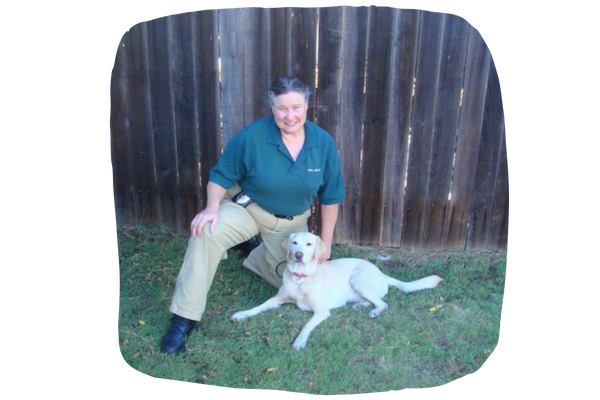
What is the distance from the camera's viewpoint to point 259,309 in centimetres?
423

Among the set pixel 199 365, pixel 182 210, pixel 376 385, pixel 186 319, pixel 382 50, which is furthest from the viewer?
pixel 182 210

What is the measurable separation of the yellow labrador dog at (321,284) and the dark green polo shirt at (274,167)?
371mm

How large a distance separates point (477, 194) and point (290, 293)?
218 cm

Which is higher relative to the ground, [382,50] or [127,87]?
[382,50]

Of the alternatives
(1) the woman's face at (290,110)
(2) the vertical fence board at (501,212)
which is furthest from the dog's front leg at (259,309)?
(2) the vertical fence board at (501,212)

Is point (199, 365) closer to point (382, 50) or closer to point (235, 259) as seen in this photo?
point (235, 259)

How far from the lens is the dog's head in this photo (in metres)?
3.99

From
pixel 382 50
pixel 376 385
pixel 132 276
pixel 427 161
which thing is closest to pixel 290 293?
pixel 376 385

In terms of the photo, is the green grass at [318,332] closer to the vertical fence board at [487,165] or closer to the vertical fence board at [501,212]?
the vertical fence board at [501,212]

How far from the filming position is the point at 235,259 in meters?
5.07

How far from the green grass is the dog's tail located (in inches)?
2.5

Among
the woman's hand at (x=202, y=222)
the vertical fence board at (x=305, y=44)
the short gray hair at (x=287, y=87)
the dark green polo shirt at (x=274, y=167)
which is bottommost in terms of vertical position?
the woman's hand at (x=202, y=222)

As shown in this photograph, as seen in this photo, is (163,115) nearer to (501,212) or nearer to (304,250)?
(304,250)

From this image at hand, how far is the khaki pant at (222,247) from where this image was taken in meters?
3.74
